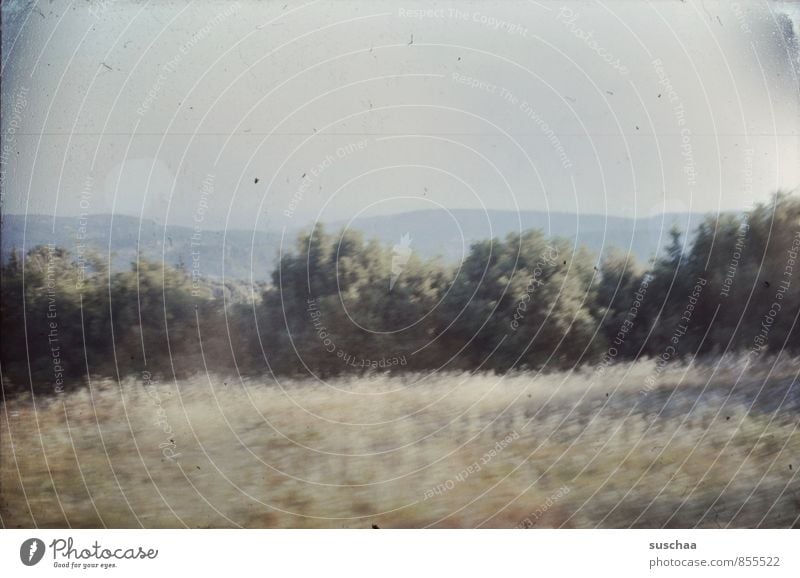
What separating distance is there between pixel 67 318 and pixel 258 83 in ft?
3.29

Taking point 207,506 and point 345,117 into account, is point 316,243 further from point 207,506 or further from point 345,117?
point 207,506

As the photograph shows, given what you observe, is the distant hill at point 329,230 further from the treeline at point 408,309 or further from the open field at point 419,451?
the open field at point 419,451

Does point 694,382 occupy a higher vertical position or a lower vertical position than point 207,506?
higher

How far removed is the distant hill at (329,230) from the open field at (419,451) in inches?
16.1

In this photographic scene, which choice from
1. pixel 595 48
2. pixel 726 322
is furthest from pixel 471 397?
pixel 595 48

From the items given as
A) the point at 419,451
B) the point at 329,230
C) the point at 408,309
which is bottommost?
the point at 419,451

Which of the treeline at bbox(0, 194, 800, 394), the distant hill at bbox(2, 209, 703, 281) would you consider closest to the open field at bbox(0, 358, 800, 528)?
the treeline at bbox(0, 194, 800, 394)

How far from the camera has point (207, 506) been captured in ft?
7.93

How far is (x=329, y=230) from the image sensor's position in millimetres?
2408

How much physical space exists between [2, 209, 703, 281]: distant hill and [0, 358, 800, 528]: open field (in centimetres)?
41

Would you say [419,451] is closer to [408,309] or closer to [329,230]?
[408,309]

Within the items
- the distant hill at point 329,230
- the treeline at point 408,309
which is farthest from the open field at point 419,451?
the distant hill at point 329,230

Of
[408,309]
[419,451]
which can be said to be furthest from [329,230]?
[419,451]

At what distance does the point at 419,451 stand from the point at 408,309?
0.48 m
